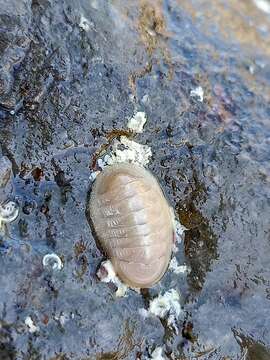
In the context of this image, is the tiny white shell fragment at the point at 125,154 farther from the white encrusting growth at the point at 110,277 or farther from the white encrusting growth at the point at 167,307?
the white encrusting growth at the point at 167,307

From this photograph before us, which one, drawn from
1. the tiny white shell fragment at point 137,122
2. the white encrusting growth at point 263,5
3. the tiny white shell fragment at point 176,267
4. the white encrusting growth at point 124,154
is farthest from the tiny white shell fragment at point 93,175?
the white encrusting growth at point 263,5

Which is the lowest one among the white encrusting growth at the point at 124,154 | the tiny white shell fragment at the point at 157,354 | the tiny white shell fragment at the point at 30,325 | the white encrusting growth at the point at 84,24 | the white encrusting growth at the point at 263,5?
the tiny white shell fragment at the point at 30,325

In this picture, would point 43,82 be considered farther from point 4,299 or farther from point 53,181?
point 4,299

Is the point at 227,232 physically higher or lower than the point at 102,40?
lower

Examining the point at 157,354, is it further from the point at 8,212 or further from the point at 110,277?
the point at 8,212

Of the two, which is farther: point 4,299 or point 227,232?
point 227,232

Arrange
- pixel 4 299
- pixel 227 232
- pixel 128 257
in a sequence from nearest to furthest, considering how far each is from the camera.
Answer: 1. pixel 4 299
2. pixel 128 257
3. pixel 227 232

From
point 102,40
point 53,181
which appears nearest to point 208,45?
point 102,40

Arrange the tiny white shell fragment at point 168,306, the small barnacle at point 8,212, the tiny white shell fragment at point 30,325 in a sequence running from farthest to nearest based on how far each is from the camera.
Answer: the tiny white shell fragment at point 168,306 → the small barnacle at point 8,212 → the tiny white shell fragment at point 30,325

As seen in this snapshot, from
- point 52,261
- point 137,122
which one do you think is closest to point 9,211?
point 52,261
